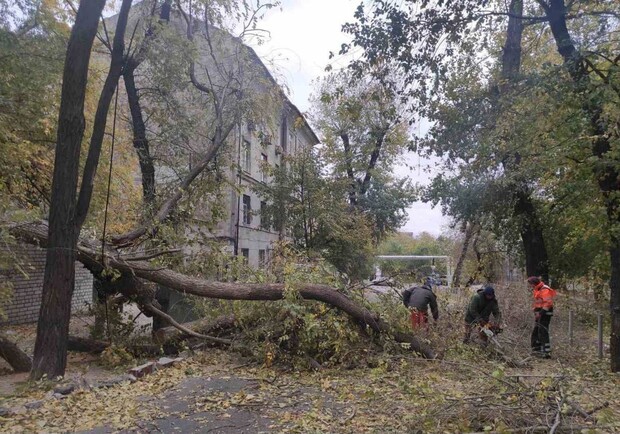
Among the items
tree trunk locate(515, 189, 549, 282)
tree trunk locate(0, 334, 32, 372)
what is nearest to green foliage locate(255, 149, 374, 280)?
tree trunk locate(515, 189, 549, 282)

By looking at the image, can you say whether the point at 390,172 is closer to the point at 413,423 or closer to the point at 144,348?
the point at 144,348

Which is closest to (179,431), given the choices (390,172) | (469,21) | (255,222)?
(469,21)

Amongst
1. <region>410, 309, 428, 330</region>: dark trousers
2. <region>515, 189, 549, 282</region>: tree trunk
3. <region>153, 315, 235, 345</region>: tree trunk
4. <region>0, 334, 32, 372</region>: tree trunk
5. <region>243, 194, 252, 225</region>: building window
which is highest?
<region>243, 194, 252, 225</region>: building window

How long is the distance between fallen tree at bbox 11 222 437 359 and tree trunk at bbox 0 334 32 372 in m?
1.55

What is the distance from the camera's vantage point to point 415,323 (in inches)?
327

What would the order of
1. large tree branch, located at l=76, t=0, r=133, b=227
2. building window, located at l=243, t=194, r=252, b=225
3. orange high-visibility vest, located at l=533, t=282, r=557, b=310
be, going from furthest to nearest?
building window, located at l=243, t=194, r=252, b=225 → orange high-visibility vest, located at l=533, t=282, r=557, b=310 → large tree branch, located at l=76, t=0, r=133, b=227

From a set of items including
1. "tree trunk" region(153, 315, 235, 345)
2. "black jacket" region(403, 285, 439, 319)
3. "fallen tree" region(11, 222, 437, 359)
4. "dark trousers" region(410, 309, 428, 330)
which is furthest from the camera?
"black jacket" region(403, 285, 439, 319)

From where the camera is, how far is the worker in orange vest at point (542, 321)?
8773mm

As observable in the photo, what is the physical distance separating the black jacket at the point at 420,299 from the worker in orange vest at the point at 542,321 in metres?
1.76

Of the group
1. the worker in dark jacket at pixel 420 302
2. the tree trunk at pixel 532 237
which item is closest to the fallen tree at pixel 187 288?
the worker in dark jacket at pixel 420 302

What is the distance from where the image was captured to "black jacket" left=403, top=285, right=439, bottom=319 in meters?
8.73

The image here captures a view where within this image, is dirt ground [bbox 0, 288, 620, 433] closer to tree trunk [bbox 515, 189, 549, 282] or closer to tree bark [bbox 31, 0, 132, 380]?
tree bark [bbox 31, 0, 132, 380]

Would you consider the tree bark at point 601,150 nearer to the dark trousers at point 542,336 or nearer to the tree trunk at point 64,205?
the dark trousers at point 542,336

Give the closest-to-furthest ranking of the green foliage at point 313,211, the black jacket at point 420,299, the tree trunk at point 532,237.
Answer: the black jacket at point 420,299
the tree trunk at point 532,237
the green foliage at point 313,211
